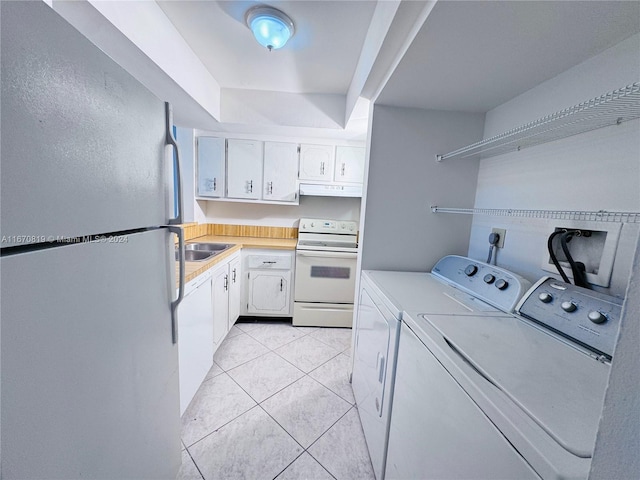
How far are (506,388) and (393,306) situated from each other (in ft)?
1.71

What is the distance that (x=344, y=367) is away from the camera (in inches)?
81.5

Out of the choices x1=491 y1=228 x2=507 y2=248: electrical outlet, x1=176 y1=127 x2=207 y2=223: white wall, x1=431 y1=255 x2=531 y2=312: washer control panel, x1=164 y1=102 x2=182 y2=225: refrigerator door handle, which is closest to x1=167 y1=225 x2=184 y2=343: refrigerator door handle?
x1=164 y1=102 x2=182 y2=225: refrigerator door handle

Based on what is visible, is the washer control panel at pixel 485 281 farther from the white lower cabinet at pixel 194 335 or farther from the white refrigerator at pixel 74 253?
the white lower cabinet at pixel 194 335

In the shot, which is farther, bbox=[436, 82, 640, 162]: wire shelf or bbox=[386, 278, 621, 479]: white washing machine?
bbox=[436, 82, 640, 162]: wire shelf

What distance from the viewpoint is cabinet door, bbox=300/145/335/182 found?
2893mm

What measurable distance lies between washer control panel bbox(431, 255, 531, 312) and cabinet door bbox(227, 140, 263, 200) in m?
2.22

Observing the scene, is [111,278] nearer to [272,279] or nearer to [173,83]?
[173,83]

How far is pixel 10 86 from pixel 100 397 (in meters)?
0.75

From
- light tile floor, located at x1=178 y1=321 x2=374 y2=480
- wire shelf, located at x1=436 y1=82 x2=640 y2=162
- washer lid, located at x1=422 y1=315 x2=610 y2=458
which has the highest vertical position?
wire shelf, located at x1=436 y1=82 x2=640 y2=162

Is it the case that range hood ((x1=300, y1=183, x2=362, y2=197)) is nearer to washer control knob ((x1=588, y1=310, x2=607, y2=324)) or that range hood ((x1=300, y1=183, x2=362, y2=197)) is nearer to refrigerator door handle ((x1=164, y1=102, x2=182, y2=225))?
refrigerator door handle ((x1=164, y1=102, x2=182, y2=225))

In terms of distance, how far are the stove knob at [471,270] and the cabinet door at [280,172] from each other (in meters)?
2.06

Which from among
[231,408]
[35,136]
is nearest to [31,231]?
[35,136]

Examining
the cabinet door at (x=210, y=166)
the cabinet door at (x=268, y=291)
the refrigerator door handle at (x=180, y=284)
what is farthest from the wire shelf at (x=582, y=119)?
the cabinet door at (x=210, y=166)

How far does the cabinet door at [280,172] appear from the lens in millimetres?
2869
